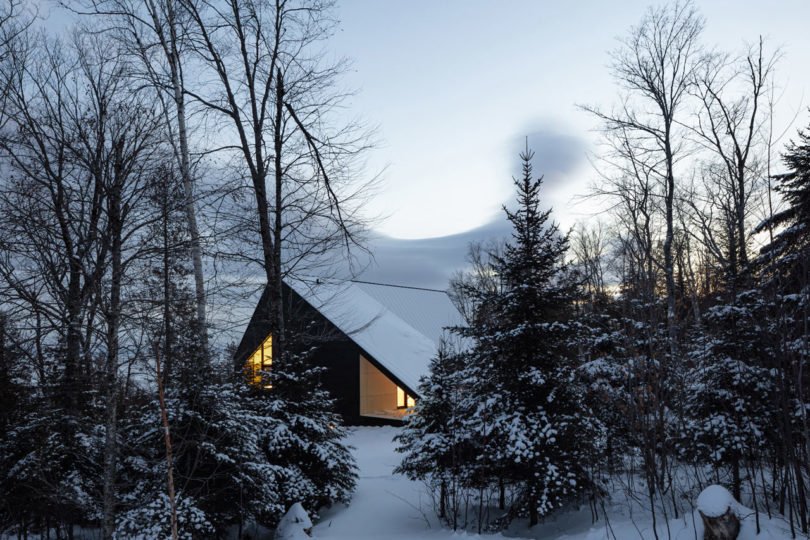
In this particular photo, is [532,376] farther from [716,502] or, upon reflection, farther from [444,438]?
[716,502]

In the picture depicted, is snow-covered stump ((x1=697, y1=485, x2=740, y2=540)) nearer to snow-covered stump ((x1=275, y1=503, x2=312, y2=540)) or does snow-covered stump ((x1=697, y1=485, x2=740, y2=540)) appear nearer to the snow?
the snow

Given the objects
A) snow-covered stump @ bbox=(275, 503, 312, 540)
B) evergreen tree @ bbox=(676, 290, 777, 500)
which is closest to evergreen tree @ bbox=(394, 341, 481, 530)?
snow-covered stump @ bbox=(275, 503, 312, 540)

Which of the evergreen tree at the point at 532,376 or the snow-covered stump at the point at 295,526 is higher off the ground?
the evergreen tree at the point at 532,376

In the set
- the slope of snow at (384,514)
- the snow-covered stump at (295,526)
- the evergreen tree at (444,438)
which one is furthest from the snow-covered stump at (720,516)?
the snow-covered stump at (295,526)

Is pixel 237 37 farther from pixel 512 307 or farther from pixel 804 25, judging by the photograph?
pixel 804 25

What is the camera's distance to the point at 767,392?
27.9ft

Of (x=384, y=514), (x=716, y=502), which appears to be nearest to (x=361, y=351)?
(x=384, y=514)

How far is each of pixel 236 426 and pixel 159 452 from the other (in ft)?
3.79

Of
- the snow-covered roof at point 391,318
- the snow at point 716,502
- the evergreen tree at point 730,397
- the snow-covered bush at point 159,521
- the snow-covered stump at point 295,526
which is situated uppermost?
the snow-covered roof at point 391,318

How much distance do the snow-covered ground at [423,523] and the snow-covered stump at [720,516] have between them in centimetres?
21

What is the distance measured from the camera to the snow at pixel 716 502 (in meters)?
6.42

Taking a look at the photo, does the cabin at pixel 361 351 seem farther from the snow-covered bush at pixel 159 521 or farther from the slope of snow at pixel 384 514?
the snow-covered bush at pixel 159 521

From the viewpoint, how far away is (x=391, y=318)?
2522 cm

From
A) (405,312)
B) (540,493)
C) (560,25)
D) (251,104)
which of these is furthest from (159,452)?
(405,312)
